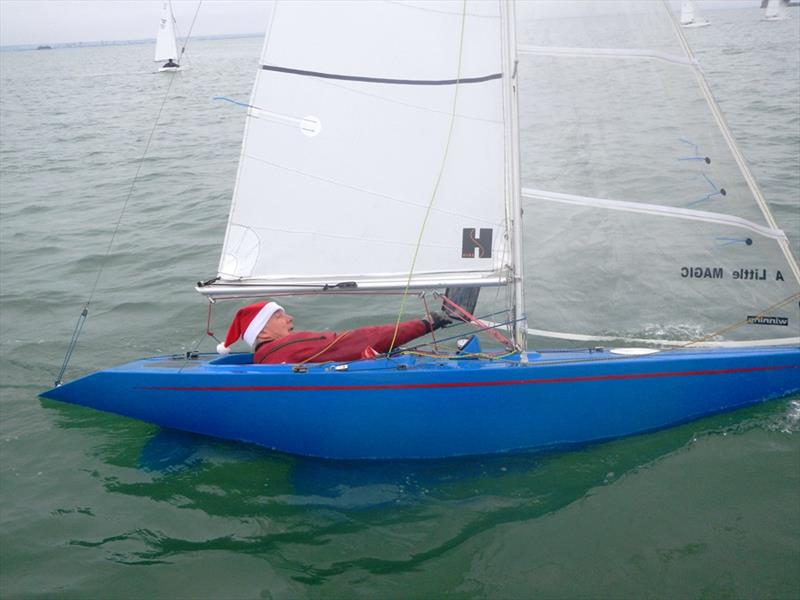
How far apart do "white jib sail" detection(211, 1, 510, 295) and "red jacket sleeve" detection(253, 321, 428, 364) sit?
12.8 inches

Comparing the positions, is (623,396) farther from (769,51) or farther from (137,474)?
(769,51)

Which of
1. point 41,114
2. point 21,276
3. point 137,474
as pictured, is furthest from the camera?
point 41,114

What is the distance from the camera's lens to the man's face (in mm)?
4742

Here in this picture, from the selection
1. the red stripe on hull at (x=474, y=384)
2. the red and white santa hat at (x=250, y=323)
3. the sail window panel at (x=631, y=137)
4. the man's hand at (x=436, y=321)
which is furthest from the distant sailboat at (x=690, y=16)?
the red and white santa hat at (x=250, y=323)

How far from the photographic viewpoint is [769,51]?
2508cm

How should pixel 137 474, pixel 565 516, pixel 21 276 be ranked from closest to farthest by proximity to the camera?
pixel 565 516
pixel 137 474
pixel 21 276

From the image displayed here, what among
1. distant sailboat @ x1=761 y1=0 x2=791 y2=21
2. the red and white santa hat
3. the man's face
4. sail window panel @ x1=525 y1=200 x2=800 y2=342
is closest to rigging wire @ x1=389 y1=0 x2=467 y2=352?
sail window panel @ x1=525 y1=200 x2=800 y2=342

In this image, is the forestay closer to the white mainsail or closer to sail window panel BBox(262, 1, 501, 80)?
the white mainsail

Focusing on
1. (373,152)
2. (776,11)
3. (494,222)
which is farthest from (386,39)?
(776,11)

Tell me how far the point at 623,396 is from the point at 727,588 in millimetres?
1191

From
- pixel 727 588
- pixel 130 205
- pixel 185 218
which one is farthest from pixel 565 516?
pixel 130 205

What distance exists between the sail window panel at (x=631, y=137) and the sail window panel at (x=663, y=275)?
152 millimetres

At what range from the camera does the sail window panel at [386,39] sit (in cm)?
401

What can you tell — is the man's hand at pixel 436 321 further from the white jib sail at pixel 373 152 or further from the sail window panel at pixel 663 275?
the sail window panel at pixel 663 275
